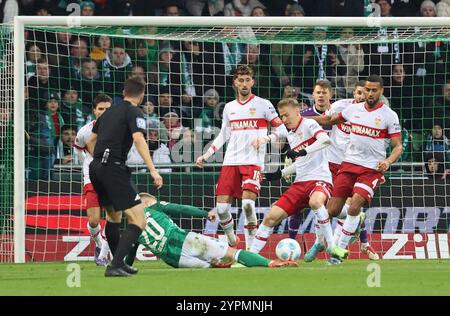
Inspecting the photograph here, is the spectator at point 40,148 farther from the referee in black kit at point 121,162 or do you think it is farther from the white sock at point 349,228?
the referee in black kit at point 121,162

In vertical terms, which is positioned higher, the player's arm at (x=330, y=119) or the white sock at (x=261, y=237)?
the player's arm at (x=330, y=119)

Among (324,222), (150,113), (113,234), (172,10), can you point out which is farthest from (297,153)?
(172,10)

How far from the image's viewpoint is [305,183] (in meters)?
14.6

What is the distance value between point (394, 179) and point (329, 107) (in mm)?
1951

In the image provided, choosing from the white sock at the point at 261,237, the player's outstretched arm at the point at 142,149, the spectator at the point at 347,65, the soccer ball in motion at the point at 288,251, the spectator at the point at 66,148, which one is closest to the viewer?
the player's outstretched arm at the point at 142,149

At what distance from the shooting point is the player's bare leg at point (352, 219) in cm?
1442

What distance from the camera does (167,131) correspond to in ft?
58.2

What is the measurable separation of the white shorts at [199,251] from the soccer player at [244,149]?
7.91 ft

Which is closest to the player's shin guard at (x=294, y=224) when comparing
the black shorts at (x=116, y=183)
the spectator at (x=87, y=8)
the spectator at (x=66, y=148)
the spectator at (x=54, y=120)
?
the spectator at (x=66, y=148)

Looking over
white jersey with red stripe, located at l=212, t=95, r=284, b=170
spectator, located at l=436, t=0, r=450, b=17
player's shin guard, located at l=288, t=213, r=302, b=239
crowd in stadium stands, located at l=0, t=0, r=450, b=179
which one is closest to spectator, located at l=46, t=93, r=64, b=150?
crowd in stadium stands, located at l=0, t=0, r=450, b=179

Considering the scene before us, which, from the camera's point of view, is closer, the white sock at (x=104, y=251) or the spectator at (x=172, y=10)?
the white sock at (x=104, y=251)
